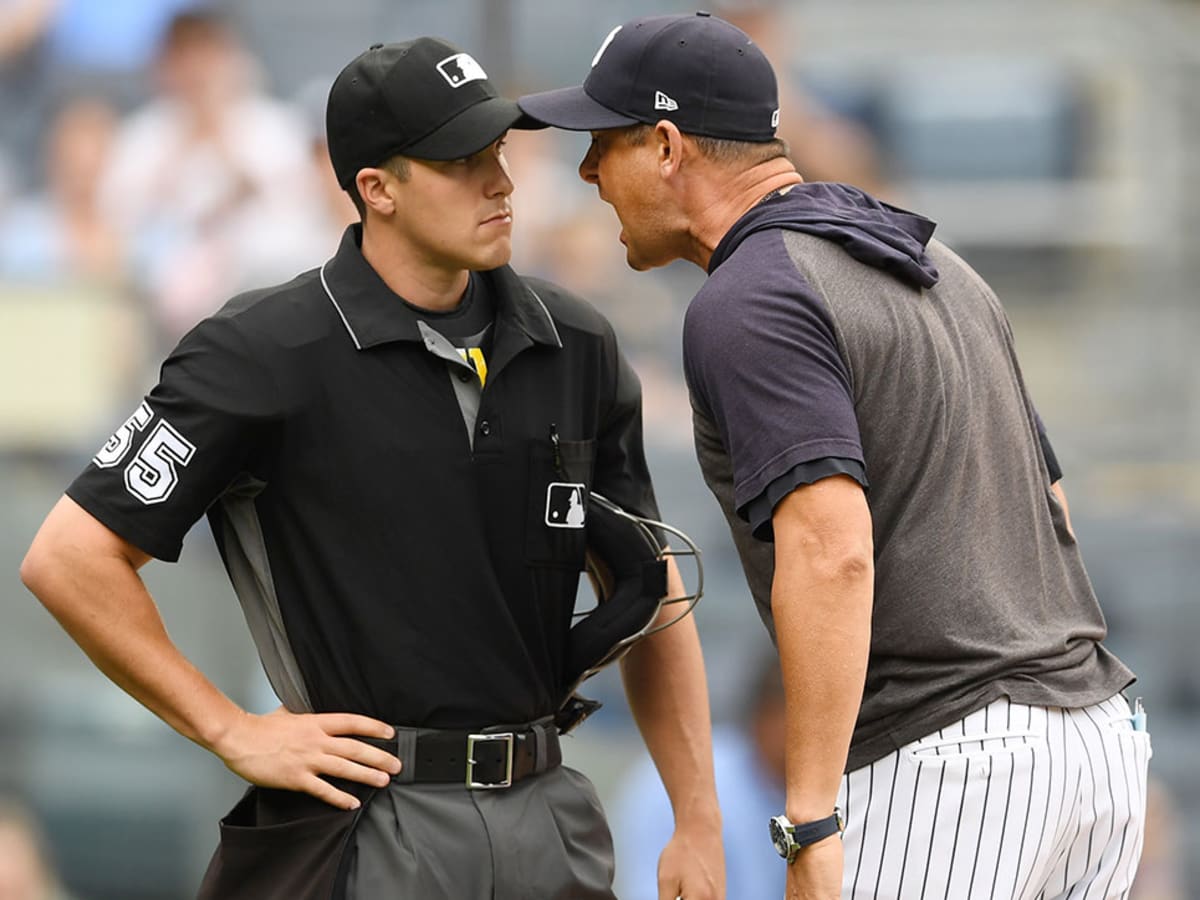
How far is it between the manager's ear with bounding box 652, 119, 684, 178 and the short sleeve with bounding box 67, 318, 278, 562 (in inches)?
23.8

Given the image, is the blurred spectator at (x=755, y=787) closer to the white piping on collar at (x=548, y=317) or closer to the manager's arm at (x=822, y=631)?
the white piping on collar at (x=548, y=317)

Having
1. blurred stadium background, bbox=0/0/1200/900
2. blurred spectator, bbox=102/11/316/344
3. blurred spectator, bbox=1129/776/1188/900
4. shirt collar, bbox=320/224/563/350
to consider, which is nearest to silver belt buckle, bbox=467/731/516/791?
shirt collar, bbox=320/224/563/350

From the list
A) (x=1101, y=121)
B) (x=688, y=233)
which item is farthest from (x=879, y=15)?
(x=688, y=233)

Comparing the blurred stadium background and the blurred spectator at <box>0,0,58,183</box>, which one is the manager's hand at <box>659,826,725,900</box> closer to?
the blurred stadium background

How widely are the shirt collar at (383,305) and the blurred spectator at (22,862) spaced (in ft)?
10.4

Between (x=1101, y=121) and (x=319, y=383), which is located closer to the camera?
(x=319, y=383)

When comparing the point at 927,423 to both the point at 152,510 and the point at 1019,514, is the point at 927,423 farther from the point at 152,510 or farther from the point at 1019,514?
the point at 152,510

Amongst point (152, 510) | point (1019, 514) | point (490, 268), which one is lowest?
point (1019, 514)

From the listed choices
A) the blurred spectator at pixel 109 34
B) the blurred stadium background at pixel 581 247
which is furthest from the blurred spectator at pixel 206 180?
the blurred spectator at pixel 109 34

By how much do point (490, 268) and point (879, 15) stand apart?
6.52 metres

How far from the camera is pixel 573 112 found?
2.48m

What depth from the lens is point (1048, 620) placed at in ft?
8.00

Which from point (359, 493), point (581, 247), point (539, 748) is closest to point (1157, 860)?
point (581, 247)

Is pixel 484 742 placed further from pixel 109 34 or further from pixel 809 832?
pixel 109 34
